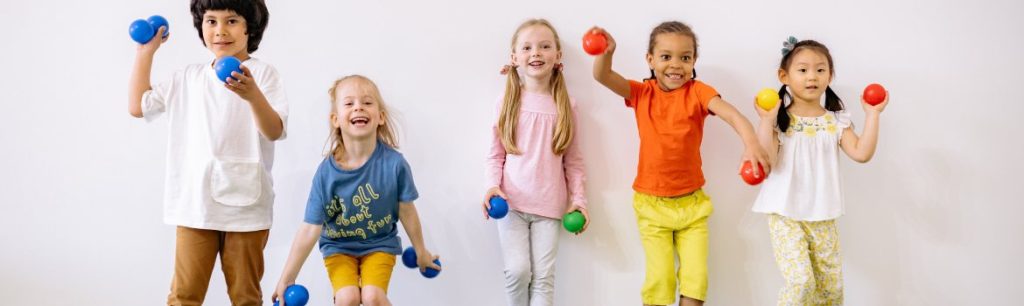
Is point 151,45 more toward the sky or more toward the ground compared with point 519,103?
more toward the sky

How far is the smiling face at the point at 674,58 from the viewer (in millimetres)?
2795

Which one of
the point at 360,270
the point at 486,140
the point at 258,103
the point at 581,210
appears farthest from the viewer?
the point at 486,140

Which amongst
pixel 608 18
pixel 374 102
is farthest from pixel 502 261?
pixel 608 18

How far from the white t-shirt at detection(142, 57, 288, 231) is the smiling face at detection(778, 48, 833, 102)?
179 cm

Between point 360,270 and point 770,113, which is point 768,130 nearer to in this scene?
point 770,113

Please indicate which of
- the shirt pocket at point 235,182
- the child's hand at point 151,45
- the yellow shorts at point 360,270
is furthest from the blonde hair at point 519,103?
the child's hand at point 151,45

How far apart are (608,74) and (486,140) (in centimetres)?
60

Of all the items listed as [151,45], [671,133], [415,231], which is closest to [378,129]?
[415,231]

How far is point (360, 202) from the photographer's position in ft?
8.72

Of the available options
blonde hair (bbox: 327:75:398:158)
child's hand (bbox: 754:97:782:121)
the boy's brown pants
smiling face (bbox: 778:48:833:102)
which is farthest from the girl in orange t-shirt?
the boy's brown pants

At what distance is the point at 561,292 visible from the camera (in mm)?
3078

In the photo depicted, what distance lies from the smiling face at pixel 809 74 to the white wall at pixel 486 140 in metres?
0.22

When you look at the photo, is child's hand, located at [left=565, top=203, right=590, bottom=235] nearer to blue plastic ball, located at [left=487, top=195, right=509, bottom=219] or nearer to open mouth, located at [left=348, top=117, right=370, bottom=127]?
blue plastic ball, located at [left=487, top=195, right=509, bottom=219]

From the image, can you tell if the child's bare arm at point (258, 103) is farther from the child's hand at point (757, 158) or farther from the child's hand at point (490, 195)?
the child's hand at point (757, 158)
